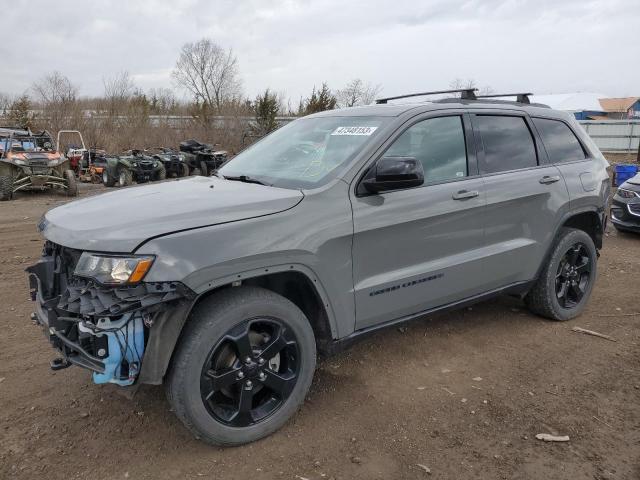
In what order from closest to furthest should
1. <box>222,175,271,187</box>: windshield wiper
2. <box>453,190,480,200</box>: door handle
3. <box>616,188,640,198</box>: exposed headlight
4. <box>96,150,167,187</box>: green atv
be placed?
1. <box>222,175,271,187</box>: windshield wiper
2. <box>453,190,480,200</box>: door handle
3. <box>616,188,640,198</box>: exposed headlight
4. <box>96,150,167,187</box>: green atv

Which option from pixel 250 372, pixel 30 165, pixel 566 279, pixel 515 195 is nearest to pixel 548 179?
pixel 515 195

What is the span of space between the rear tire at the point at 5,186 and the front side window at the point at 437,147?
12783mm

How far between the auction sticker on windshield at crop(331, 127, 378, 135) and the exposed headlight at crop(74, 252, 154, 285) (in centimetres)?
165

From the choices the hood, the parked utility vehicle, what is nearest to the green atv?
the parked utility vehicle

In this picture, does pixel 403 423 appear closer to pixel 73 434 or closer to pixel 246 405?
pixel 246 405

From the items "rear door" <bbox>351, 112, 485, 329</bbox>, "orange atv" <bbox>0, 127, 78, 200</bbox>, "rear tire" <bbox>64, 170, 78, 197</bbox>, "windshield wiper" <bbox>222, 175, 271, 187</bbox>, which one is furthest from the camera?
"rear tire" <bbox>64, 170, 78, 197</bbox>

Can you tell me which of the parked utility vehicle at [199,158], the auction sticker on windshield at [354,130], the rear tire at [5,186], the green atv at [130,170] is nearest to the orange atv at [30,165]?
the rear tire at [5,186]

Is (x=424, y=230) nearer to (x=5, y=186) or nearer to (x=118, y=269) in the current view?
(x=118, y=269)

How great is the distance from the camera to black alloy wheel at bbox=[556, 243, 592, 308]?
455 cm

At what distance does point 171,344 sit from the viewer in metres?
2.52

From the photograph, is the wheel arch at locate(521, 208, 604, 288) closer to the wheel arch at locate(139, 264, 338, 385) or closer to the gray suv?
the gray suv

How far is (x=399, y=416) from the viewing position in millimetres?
3143

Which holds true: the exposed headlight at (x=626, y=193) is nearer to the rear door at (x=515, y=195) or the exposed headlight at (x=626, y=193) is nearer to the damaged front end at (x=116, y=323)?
the rear door at (x=515, y=195)

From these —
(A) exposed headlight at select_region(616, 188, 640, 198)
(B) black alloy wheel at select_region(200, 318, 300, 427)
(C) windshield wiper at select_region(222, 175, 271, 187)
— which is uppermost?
(C) windshield wiper at select_region(222, 175, 271, 187)
